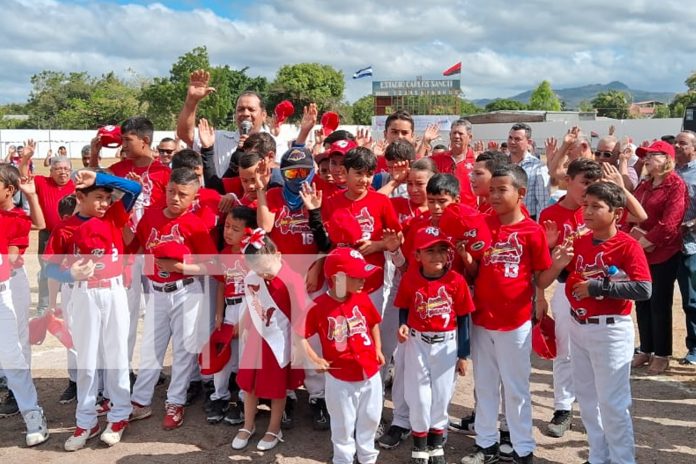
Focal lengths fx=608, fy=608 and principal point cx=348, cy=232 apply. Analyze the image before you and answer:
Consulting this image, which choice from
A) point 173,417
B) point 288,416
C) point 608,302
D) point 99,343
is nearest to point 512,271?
point 608,302

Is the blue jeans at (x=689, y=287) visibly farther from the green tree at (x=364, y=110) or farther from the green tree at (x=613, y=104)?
the green tree at (x=613, y=104)

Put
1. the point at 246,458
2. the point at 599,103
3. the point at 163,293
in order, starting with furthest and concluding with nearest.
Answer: the point at 599,103 → the point at 163,293 → the point at 246,458

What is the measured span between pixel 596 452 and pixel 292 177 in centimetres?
280

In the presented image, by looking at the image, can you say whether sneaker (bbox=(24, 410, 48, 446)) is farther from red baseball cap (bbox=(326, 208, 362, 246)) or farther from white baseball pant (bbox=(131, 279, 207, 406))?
red baseball cap (bbox=(326, 208, 362, 246))

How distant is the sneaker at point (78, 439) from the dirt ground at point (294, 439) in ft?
0.15

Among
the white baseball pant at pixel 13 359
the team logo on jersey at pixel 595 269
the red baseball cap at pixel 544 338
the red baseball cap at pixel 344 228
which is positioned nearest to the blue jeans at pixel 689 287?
Result: the red baseball cap at pixel 544 338

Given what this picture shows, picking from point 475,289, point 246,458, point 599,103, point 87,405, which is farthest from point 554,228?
point 599,103

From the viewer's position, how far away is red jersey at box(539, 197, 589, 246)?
14.6 feet

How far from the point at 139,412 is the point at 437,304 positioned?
260cm

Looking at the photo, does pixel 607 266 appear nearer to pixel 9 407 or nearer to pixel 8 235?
pixel 8 235

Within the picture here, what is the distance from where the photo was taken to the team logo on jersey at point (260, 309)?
14.6ft

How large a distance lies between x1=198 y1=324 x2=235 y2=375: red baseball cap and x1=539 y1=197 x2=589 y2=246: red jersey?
8.34 feet

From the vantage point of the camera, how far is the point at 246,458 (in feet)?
13.9

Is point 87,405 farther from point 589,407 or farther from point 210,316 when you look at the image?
point 589,407
